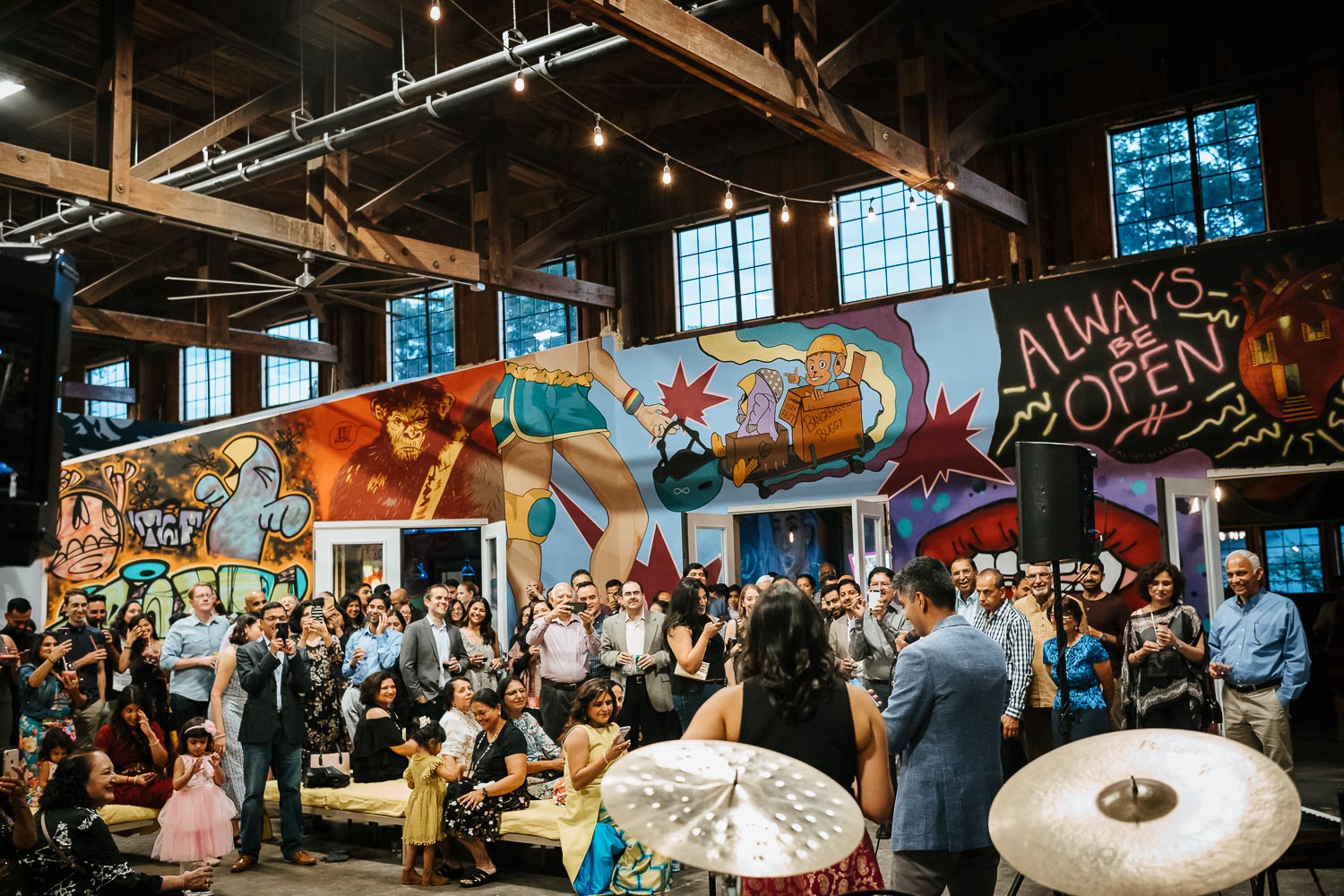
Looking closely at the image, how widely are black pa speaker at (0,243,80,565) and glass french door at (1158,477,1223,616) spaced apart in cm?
800

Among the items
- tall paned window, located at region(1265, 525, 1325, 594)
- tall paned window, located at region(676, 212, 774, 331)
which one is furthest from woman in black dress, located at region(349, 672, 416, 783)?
tall paned window, located at region(1265, 525, 1325, 594)

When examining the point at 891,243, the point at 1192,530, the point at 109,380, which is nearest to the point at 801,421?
the point at 891,243

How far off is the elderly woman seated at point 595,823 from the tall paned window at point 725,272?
8.24 meters

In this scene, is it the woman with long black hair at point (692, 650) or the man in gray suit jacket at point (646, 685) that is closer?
the woman with long black hair at point (692, 650)

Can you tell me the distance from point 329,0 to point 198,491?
6.57 metres

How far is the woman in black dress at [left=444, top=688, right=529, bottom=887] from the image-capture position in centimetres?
602

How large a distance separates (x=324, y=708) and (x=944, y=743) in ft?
19.3

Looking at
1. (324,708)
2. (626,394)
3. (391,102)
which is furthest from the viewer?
(626,394)

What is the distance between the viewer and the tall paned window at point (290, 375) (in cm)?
1767

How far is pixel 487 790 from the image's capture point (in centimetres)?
604

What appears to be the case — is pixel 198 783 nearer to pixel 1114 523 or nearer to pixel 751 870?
pixel 751 870

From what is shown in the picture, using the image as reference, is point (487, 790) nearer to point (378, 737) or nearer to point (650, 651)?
point (378, 737)

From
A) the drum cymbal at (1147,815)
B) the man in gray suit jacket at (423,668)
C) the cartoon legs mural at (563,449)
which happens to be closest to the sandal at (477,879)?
the man in gray suit jacket at (423,668)

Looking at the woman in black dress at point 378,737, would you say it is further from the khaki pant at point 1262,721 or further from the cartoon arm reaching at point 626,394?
the cartoon arm reaching at point 626,394
